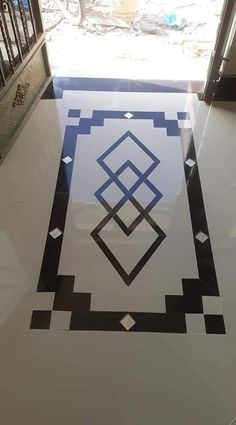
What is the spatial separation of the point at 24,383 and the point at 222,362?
89 cm

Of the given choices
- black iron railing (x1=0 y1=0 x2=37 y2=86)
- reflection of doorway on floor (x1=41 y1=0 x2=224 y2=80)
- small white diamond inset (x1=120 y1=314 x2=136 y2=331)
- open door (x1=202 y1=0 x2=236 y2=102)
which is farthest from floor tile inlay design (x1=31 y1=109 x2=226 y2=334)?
reflection of doorway on floor (x1=41 y1=0 x2=224 y2=80)

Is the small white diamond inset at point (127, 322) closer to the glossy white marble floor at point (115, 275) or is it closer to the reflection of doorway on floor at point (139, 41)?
the glossy white marble floor at point (115, 275)

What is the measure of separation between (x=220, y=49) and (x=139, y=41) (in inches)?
63.3

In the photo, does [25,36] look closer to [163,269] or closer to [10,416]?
[163,269]

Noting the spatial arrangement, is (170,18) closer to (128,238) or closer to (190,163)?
(190,163)

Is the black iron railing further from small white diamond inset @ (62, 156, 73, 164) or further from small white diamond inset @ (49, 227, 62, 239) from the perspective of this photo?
small white diamond inset @ (49, 227, 62, 239)

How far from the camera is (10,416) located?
138 cm

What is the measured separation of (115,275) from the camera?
1.79 meters

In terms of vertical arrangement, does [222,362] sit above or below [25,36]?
below

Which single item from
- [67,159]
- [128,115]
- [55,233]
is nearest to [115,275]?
[55,233]

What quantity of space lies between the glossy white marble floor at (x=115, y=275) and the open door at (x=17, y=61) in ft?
0.37

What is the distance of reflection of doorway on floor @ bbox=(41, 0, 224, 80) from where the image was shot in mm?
3201

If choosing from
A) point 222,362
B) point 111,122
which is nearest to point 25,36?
point 111,122

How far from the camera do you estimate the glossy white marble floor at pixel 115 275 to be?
1433 mm
